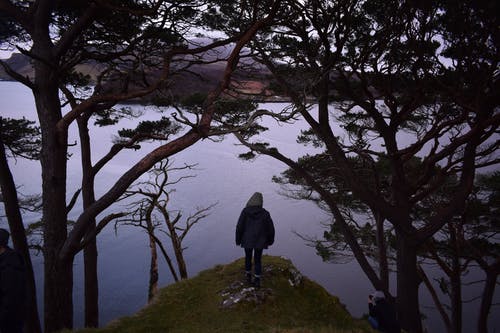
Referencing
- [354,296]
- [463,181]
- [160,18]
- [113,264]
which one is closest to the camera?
[160,18]

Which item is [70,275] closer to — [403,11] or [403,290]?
[403,290]

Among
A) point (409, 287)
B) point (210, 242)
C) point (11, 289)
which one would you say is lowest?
point (409, 287)

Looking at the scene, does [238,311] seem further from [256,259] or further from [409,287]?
[409,287]

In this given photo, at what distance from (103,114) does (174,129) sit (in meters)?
1.96

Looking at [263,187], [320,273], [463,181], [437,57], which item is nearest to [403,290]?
[463,181]

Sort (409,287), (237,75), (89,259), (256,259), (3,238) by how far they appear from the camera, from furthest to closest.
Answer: (89,259), (409,287), (237,75), (256,259), (3,238)

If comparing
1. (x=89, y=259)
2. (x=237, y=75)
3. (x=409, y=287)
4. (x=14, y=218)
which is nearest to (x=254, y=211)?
(x=237, y=75)

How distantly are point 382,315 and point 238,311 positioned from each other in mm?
2238

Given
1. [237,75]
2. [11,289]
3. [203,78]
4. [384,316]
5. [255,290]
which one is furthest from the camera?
[203,78]

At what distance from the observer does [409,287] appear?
24.9ft

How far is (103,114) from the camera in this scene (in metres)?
9.34

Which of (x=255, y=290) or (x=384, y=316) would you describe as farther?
(x=255, y=290)

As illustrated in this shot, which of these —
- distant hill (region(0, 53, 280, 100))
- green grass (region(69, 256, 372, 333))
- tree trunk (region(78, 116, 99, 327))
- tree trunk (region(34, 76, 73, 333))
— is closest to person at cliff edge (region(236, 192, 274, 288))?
green grass (region(69, 256, 372, 333))

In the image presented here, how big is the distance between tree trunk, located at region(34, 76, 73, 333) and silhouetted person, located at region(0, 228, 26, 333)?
1539mm
